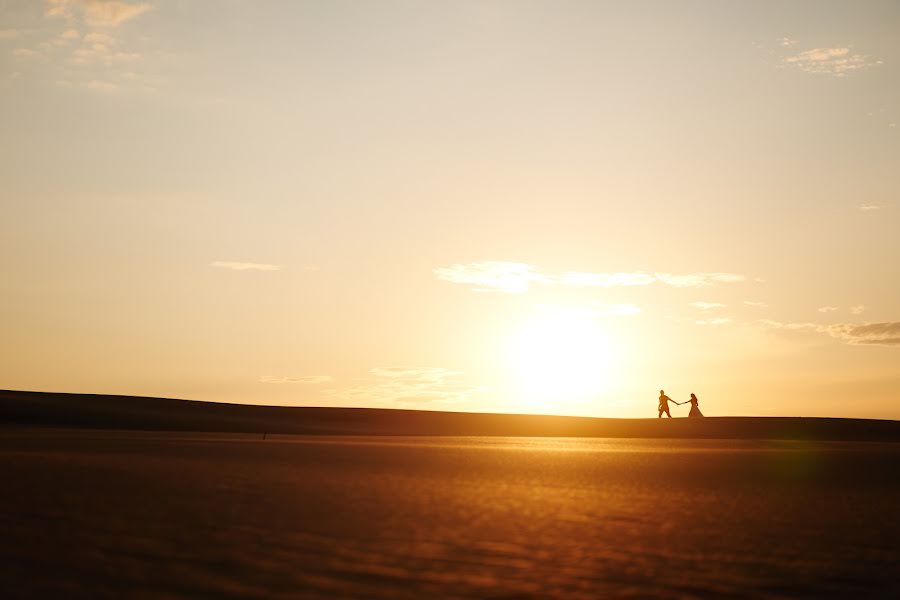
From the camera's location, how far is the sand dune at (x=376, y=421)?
2372 centimetres

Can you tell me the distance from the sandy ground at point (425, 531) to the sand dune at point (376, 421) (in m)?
14.6

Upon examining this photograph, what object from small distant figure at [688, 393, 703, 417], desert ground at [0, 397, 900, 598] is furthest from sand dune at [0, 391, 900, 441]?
desert ground at [0, 397, 900, 598]

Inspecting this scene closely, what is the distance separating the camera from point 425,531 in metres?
5.45

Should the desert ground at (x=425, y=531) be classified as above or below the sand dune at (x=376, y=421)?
below

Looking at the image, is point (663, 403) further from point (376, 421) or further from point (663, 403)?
point (376, 421)

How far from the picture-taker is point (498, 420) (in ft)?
103

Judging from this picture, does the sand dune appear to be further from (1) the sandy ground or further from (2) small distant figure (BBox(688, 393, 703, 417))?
(1) the sandy ground

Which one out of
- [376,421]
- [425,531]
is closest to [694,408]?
[376,421]

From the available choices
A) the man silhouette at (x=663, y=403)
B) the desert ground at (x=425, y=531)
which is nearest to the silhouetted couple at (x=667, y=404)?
the man silhouette at (x=663, y=403)

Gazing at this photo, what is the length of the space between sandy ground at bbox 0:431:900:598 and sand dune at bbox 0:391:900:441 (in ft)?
48.0

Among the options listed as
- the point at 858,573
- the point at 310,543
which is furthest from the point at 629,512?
the point at 310,543

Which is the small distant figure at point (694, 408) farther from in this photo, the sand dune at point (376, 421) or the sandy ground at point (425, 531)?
the sandy ground at point (425, 531)

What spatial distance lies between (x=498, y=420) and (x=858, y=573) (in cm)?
2692

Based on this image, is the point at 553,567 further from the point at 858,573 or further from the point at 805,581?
the point at 858,573
